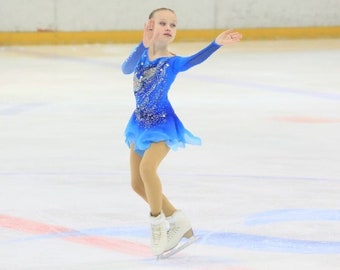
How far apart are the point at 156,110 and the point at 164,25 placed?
322 millimetres

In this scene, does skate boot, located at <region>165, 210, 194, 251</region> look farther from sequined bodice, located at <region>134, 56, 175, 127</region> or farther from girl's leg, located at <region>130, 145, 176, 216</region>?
sequined bodice, located at <region>134, 56, 175, 127</region>

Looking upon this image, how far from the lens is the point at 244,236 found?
13.0 feet

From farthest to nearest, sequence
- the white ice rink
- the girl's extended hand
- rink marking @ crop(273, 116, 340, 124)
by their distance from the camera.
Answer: rink marking @ crop(273, 116, 340, 124)
the white ice rink
the girl's extended hand

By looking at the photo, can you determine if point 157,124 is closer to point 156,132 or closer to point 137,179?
point 156,132

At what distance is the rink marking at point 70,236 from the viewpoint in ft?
12.2

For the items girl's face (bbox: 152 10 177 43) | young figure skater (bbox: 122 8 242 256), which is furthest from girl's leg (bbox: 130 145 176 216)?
girl's face (bbox: 152 10 177 43)

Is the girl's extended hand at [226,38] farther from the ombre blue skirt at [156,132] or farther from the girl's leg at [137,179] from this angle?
the girl's leg at [137,179]

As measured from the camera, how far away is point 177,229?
12.0 ft

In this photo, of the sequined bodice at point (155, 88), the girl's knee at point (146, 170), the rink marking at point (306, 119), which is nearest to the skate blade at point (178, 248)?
the girl's knee at point (146, 170)

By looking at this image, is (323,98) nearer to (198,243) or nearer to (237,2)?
(198,243)

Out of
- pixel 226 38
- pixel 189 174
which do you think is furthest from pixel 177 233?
pixel 189 174

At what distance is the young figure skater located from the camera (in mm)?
3531

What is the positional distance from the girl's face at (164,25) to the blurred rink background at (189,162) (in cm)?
82

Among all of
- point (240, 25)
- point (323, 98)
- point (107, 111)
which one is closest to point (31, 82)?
point (107, 111)
